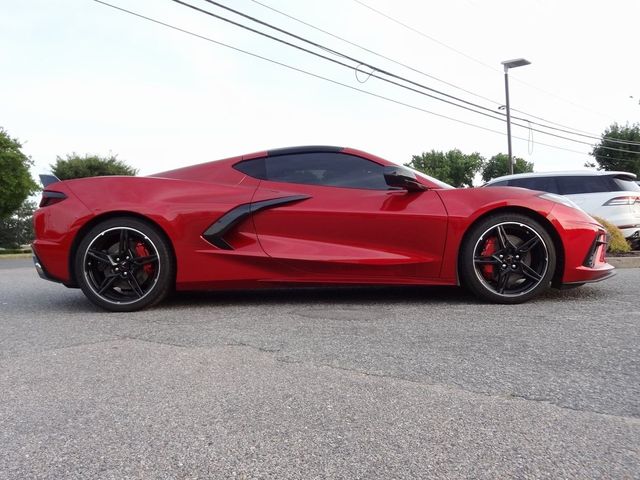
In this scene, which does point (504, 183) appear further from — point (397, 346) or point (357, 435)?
point (357, 435)

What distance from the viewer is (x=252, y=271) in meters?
4.09

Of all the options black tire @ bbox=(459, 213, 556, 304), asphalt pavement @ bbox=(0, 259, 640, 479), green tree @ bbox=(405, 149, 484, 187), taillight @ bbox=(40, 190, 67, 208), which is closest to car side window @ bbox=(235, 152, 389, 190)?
black tire @ bbox=(459, 213, 556, 304)

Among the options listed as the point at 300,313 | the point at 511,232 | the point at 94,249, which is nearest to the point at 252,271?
the point at 300,313

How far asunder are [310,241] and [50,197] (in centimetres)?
213

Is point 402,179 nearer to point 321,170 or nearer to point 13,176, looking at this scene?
point 321,170

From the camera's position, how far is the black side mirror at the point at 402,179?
395 cm

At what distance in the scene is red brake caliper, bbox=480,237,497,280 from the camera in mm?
4078

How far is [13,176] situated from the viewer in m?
29.9

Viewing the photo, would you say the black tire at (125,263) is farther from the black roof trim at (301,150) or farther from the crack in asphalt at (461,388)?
the crack in asphalt at (461,388)

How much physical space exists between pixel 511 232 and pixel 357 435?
9.33 ft

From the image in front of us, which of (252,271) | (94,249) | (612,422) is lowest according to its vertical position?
(612,422)

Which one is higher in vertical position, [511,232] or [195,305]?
[511,232]

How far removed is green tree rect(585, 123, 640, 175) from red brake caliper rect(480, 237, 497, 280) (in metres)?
38.9

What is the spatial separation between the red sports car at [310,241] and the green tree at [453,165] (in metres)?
63.2
